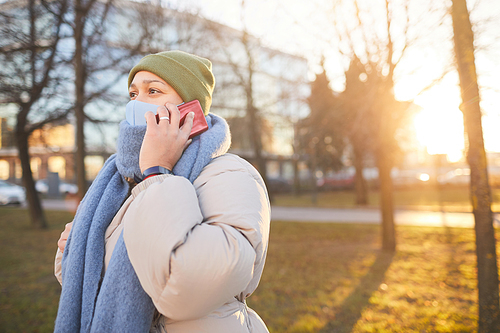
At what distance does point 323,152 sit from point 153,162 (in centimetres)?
3164

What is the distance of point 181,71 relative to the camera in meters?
1.48

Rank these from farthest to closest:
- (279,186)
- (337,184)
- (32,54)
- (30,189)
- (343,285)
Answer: (337,184) → (279,186) → (30,189) → (32,54) → (343,285)

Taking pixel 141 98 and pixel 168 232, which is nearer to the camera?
pixel 168 232

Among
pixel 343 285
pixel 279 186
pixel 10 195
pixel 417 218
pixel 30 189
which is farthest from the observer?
pixel 279 186

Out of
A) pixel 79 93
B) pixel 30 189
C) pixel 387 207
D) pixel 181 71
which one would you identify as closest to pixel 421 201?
pixel 387 207

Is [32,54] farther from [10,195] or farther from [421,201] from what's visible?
[421,201]

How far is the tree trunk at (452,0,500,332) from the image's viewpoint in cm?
315

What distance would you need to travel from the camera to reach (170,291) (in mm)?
970

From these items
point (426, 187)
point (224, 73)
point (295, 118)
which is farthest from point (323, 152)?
point (224, 73)

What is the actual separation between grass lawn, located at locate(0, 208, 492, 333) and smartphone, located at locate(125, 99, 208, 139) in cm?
327

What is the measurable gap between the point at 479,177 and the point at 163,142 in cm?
328

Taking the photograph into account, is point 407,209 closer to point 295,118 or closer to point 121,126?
point 295,118

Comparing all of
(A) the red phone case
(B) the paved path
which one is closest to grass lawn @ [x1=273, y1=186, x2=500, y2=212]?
(B) the paved path

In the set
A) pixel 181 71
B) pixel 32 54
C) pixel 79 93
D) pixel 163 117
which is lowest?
pixel 163 117
